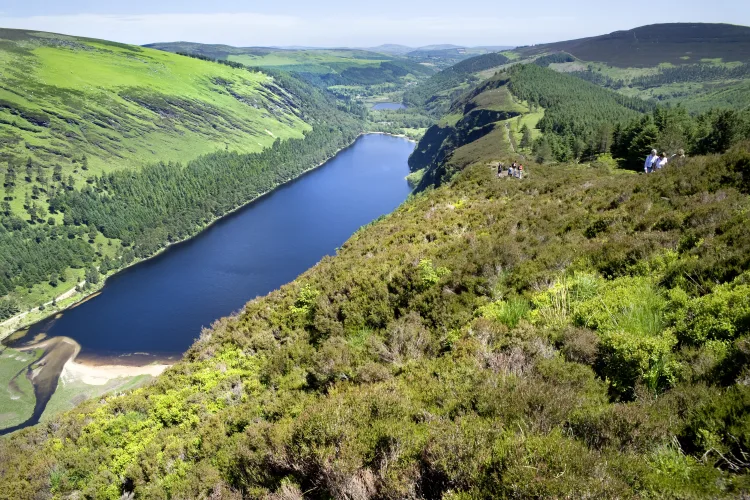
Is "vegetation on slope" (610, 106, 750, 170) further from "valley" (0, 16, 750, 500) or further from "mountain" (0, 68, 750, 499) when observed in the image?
"mountain" (0, 68, 750, 499)

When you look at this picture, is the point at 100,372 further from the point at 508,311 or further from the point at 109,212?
the point at 109,212

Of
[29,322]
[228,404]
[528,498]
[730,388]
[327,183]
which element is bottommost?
[29,322]

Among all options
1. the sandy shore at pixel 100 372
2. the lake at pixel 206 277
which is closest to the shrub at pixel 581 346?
the lake at pixel 206 277

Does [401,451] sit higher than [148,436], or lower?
higher

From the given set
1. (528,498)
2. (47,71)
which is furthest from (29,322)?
(47,71)

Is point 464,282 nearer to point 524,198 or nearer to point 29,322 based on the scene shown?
point 524,198
